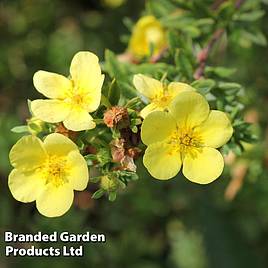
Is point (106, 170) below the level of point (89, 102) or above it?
below

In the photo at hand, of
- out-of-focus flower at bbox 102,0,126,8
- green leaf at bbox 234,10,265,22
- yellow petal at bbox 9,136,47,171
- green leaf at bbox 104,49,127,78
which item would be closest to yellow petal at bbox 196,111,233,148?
yellow petal at bbox 9,136,47,171

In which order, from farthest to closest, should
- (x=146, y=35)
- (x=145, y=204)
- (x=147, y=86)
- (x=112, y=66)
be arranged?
1. (x=145, y=204)
2. (x=146, y=35)
3. (x=112, y=66)
4. (x=147, y=86)

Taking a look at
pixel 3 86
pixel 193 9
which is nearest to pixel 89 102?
pixel 193 9

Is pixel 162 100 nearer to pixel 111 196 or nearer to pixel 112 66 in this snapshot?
pixel 111 196

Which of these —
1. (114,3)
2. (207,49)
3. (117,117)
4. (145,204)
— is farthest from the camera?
(114,3)

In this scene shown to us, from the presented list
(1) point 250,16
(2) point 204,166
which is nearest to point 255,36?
(1) point 250,16

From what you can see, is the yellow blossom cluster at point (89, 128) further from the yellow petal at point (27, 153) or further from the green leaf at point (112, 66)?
the green leaf at point (112, 66)

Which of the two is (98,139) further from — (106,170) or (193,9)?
(193,9)
